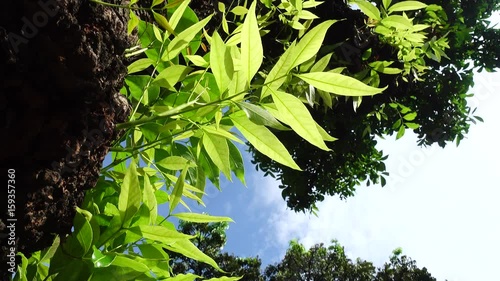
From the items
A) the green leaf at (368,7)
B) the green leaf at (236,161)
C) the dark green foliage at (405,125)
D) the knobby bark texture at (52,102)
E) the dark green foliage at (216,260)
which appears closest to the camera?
the knobby bark texture at (52,102)

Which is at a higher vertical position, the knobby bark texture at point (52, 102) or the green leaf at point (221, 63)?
the green leaf at point (221, 63)

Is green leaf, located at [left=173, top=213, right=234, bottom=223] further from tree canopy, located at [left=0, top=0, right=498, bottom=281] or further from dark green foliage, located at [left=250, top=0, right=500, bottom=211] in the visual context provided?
dark green foliage, located at [left=250, top=0, right=500, bottom=211]

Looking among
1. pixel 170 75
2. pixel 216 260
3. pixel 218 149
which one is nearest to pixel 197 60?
pixel 170 75

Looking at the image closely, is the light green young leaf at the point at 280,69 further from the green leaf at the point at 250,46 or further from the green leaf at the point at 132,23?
the green leaf at the point at 132,23

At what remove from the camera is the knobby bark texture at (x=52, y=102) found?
537 millimetres

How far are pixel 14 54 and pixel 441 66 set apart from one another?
4.42 metres

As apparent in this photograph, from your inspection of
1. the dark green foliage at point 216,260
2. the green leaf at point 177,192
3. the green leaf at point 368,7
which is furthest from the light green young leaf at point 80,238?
the dark green foliage at point 216,260

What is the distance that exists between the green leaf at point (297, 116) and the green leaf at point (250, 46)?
0.15 ft

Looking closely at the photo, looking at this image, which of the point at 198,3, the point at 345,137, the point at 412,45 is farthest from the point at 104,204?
the point at 345,137

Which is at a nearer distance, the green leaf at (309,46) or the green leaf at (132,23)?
the green leaf at (309,46)

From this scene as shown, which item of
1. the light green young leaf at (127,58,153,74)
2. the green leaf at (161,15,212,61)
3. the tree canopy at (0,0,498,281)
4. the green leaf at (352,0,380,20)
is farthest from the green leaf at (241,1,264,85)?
the green leaf at (352,0,380,20)

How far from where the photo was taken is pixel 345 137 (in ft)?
12.4

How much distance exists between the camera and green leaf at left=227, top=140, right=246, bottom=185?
3.11 feet

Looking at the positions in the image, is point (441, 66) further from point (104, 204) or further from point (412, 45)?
point (104, 204)
